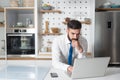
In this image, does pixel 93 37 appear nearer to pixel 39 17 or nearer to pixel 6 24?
pixel 39 17

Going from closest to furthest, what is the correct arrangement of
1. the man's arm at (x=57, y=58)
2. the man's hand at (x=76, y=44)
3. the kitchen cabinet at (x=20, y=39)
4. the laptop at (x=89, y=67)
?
the laptop at (x=89, y=67) < the man's arm at (x=57, y=58) < the man's hand at (x=76, y=44) < the kitchen cabinet at (x=20, y=39)

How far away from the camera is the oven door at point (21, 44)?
3.63 metres

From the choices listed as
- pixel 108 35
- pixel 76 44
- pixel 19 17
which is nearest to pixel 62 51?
pixel 76 44

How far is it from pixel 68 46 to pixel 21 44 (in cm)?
157

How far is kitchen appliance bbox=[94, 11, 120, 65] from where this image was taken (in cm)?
350

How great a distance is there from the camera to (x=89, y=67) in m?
1.69

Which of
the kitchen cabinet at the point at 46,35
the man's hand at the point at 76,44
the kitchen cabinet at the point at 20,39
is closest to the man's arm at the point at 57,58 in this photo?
the man's hand at the point at 76,44

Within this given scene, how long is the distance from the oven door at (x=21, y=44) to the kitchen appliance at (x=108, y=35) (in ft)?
3.79

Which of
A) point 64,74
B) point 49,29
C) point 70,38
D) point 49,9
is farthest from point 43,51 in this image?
point 64,74

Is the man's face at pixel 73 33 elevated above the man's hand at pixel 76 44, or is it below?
above

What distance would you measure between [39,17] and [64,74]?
212 cm

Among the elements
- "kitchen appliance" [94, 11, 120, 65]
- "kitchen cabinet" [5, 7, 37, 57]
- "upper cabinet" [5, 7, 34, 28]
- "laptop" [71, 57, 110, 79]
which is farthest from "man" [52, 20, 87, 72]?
"upper cabinet" [5, 7, 34, 28]

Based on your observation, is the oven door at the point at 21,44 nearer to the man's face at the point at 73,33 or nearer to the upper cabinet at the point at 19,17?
the upper cabinet at the point at 19,17

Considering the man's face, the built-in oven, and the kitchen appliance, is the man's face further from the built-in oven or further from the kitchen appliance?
the built-in oven
